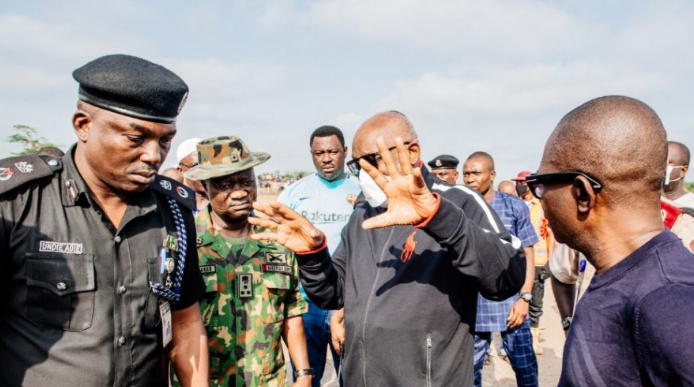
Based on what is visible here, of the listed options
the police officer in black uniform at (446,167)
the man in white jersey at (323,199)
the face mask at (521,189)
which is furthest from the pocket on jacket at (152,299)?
the face mask at (521,189)

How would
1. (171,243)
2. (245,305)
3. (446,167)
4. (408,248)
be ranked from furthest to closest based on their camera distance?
1. (446,167)
2. (245,305)
3. (408,248)
4. (171,243)

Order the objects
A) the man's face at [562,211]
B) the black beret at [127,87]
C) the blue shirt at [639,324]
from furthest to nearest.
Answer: the black beret at [127,87]
the man's face at [562,211]
the blue shirt at [639,324]

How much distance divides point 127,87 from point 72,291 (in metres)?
0.76

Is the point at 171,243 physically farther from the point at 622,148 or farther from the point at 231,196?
the point at 622,148

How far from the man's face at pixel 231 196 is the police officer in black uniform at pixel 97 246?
75cm

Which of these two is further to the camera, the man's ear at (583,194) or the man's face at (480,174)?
the man's face at (480,174)

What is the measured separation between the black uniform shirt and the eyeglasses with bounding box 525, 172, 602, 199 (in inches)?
58.6

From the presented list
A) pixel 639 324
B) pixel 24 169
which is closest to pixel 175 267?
pixel 24 169

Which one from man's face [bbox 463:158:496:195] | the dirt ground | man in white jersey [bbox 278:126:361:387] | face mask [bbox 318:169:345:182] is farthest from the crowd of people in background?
man's face [bbox 463:158:496:195]

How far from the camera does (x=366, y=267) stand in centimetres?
236

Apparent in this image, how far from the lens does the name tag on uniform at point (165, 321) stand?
1.84 m

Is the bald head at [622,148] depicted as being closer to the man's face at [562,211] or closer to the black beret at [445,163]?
the man's face at [562,211]

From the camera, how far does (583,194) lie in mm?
1403

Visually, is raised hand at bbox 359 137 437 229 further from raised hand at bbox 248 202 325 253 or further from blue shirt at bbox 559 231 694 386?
blue shirt at bbox 559 231 694 386
